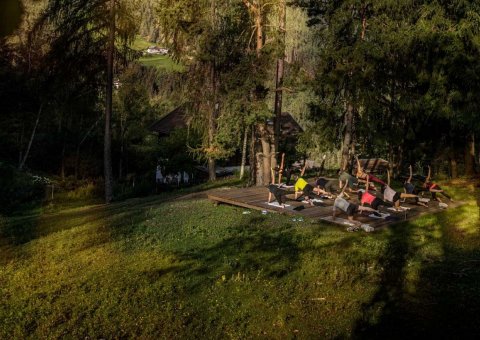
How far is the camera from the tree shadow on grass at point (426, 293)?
26.6 ft

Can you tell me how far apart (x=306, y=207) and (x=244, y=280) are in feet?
19.6

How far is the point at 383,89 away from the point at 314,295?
14641 mm

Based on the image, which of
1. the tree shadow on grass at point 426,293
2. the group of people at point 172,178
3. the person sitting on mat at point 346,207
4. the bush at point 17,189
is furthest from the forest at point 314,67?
the tree shadow on grass at point 426,293

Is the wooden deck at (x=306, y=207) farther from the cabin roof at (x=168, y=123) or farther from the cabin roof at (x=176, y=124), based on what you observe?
the cabin roof at (x=168, y=123)

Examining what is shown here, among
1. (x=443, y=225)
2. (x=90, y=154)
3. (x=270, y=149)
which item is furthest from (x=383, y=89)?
(x=90, y=154)

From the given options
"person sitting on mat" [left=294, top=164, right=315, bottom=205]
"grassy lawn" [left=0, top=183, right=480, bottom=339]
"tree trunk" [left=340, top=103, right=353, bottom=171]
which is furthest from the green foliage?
"grassy lawn" [left=0, top=183, right=480, bottom=339]

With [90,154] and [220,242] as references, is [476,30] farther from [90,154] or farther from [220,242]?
[90,154]

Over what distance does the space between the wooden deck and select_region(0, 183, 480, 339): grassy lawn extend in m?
0.31

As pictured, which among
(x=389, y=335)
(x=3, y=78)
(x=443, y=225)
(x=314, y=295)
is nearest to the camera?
(x=389, y=335)

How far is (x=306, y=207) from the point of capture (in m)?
15.8

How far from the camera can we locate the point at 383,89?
71.5 ft

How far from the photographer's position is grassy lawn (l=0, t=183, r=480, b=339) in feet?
28.0

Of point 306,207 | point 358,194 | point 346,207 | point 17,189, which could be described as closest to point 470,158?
point 358,194

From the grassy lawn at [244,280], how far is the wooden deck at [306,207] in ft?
1.02
